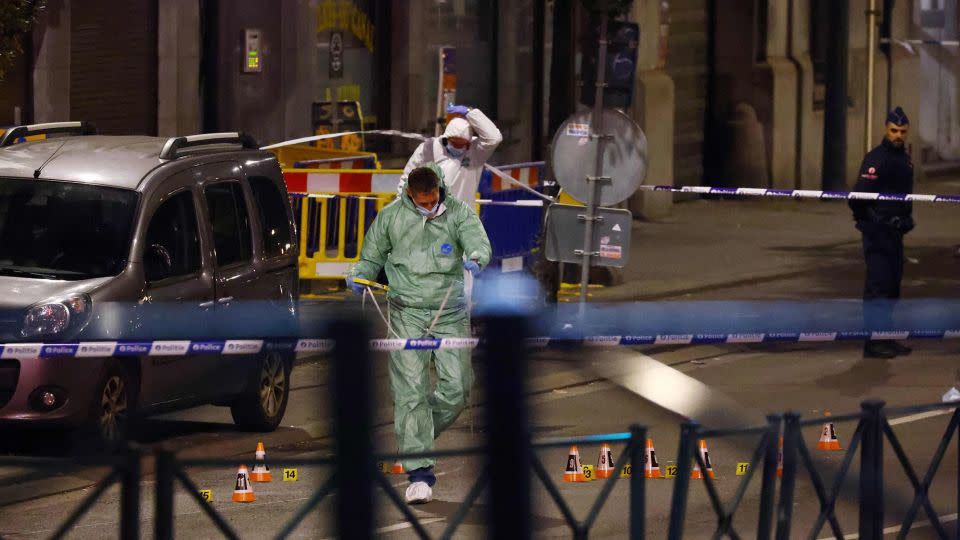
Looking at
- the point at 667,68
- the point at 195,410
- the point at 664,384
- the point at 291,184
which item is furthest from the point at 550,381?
the point at 667,68

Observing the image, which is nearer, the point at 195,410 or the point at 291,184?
the point at 195,410

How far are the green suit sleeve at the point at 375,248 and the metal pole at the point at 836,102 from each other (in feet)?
57.3

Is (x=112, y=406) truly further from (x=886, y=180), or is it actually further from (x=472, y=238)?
(x=886, y=180)

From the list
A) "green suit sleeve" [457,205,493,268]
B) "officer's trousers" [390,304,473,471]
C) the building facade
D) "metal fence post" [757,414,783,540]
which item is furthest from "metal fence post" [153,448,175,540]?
the building facade

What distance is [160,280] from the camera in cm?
1040

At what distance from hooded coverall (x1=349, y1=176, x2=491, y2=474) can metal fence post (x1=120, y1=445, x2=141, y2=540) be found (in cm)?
440

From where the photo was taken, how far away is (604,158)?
45.3 ft

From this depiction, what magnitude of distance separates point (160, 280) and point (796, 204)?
692 inches

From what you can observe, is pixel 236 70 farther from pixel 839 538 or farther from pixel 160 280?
pixel 839 538

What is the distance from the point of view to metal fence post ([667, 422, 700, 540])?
5.99 meters

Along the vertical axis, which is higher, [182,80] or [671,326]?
[182,80]

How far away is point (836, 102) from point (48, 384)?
18.6m

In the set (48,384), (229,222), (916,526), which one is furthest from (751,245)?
(916,526)

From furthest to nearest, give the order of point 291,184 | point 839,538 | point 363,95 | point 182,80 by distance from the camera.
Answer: point 363,95
point 182,80
point 291,184
point 839,538
